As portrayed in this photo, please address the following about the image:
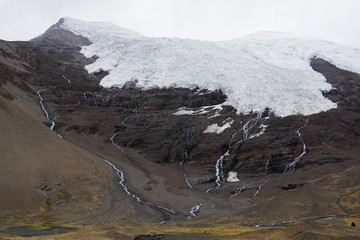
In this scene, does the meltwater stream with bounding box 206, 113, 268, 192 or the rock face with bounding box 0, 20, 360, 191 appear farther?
the rock face with bounding box 0, 20, 360, 191

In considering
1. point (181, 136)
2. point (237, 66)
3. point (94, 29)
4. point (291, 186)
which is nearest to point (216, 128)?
point (181, 136)

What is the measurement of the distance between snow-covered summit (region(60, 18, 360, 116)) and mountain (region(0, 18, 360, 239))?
0.56 metres

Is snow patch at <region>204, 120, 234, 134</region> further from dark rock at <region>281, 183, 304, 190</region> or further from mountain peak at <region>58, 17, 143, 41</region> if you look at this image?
mountain peak at <region>58, 17, 143, 41</region>

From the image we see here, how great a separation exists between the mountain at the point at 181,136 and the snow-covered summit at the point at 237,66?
56cm

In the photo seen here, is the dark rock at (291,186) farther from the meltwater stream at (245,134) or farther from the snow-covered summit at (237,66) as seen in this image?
the snow-covered summit at (237,66)

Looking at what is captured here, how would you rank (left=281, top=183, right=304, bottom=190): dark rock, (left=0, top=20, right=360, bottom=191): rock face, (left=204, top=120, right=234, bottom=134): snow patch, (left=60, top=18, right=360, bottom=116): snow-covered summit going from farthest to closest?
1. (left=60, top=18, right=360, bottom=116): snow-covered summit
2. (left=204, top=120, right=234, bottom=134): snow patch
3. (left=0, top=20, right=360, bottom=191): rock face
4. (left=281, top=183, right=304, bottom=190): dark rock

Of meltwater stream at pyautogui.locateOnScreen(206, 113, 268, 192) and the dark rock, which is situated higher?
meltwater stream at pyautogui.locateOnScreen(206, 113, 268, 192)

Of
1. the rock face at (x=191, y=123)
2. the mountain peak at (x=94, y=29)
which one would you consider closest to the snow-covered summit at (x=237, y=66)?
the mountain peak at (x=94, y=29)

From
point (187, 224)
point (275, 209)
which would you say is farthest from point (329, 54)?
point (187, 224)

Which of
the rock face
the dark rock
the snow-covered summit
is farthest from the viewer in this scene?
the snow-covered summit

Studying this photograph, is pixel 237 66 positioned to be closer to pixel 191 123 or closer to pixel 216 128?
pixel 191 123

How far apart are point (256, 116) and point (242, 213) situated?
41439mm

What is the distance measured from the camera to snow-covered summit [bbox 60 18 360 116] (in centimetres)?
9100

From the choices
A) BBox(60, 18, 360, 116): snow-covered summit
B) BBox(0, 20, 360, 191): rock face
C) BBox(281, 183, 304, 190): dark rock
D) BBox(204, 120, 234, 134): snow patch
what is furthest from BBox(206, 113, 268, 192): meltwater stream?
BBox(281, 183, 304, 190): dark rock
